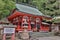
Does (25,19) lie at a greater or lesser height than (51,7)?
lesser

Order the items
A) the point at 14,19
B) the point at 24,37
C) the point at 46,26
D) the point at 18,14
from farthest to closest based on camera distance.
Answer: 1. the point at 46,26
2. the point at 14,19
3. the point at 18,14
4. the point at 24,37

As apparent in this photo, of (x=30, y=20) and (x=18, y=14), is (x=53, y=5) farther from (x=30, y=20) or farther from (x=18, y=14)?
(x=18, y=14)

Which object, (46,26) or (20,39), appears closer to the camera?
(20,39)

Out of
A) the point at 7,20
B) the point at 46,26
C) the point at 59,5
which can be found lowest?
the point at 46,26

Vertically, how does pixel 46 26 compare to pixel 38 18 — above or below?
below

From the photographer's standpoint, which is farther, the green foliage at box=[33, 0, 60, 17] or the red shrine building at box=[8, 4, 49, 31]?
the green foliage at box=[33, 0, 60, 17]

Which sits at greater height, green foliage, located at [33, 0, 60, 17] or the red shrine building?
green foliage, located at [33, 0, 60, 17]

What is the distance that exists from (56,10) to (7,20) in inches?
359

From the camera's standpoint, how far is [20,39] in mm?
16734

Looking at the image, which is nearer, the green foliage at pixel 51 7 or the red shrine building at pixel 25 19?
the red shrine building at pixel 25 19

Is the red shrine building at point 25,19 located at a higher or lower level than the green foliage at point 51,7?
lower

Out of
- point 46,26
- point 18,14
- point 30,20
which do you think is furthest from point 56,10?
point 18,14

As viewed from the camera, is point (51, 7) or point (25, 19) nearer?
point (25, 19)

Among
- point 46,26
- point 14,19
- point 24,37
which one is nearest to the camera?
point 24,37
